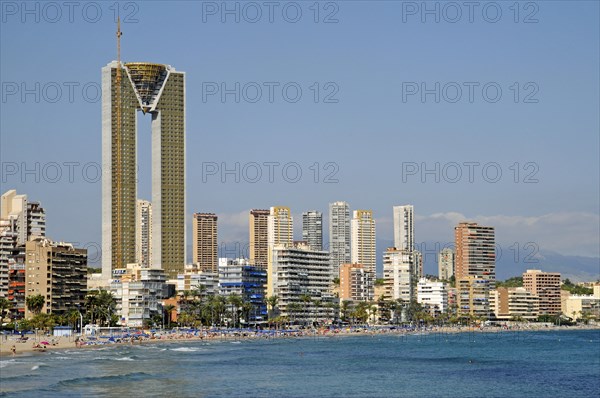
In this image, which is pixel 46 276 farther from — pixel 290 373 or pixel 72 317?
pixel 290 373

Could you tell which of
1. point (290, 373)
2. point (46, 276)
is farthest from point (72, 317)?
point (290, 373)

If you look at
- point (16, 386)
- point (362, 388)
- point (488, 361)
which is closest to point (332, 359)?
point (488, 361)

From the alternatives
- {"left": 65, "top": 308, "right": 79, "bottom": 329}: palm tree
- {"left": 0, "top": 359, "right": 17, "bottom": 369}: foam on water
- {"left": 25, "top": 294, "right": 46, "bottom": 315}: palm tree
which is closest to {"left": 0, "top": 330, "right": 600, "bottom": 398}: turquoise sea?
{"left": 0, "top": 359, "right": 17, "bottom": 369}: foam on water

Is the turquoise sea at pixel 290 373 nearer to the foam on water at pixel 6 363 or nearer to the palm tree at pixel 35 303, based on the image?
the foam on water at pixel 6 363

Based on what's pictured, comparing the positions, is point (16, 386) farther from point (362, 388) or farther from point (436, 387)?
point (436, 387)

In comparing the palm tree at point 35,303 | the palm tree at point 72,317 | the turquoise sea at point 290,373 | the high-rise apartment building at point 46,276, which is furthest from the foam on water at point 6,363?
the high-rise apartment building at point 46,276
